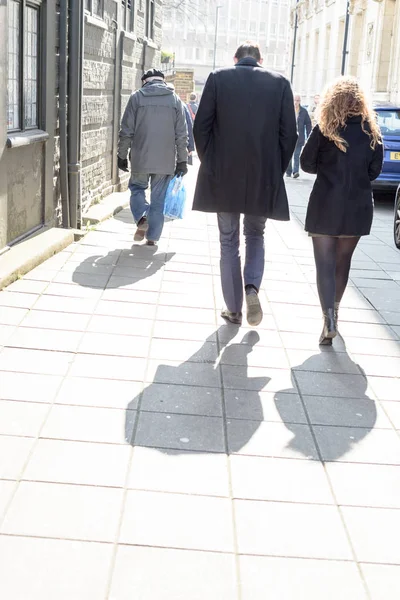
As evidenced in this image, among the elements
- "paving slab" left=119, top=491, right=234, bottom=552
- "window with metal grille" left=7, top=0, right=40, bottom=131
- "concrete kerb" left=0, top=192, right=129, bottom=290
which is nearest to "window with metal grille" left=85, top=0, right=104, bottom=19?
"window with metal grille" left=7, top=0, right=40, bottom=131

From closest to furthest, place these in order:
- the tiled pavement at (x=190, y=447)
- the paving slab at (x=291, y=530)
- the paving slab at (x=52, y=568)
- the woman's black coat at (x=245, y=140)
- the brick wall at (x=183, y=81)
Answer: the paving slab at (x=52, y=568) → the tiled pavement at (x=190, y=447) → the paving slab at (x=291, y=530) → the woman's black coat at (x=245, y=140) → the brick wall at (x=183, y=81)

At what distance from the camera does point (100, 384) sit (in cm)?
475

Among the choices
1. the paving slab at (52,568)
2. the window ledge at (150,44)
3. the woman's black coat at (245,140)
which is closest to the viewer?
the paving slab at (52,568)

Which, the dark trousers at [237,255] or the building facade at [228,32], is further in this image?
the building facade at [228,32]

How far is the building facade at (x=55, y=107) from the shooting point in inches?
292

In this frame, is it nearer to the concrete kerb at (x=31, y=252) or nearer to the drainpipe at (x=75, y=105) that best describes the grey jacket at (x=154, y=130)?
the drainpipe at (x=75, y=105)

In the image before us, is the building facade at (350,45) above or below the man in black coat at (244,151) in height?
above

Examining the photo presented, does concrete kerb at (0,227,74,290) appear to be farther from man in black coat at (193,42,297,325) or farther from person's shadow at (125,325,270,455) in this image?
person's shadow at (125,325,270,455)

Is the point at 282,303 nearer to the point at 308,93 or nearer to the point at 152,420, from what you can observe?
the point at 152,420

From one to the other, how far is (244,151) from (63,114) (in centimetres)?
365

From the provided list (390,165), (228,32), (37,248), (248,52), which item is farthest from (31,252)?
(228,32)

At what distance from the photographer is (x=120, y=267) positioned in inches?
308

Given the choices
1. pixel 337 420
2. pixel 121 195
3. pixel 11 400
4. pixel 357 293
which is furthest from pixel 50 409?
pixel 121 195

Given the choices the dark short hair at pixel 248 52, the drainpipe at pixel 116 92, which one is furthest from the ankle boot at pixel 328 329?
the drainpipe at pixel 116 92
